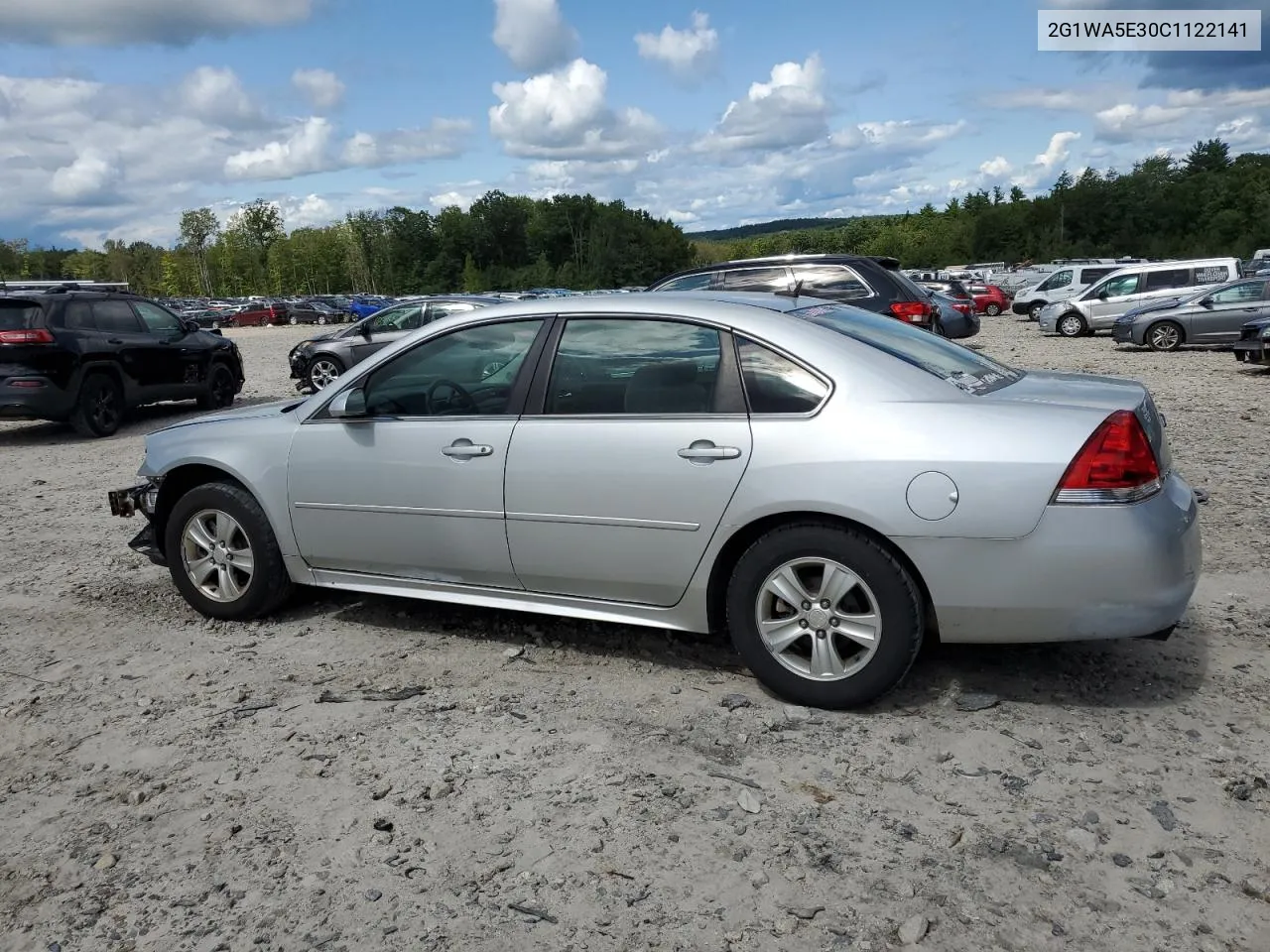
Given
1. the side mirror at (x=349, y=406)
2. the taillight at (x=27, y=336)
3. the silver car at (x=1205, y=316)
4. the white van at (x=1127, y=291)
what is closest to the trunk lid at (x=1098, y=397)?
the side mirror at (x=349, y=406)

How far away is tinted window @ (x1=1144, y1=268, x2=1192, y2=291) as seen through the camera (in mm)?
24266

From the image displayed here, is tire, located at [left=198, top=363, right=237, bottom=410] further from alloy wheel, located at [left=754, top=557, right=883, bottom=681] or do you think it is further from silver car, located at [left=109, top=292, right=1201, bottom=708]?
alloy wheel, located at [left=754, top=557, right=883, bottom=681]

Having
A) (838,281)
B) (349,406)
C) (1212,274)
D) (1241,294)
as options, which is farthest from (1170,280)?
(349,406)

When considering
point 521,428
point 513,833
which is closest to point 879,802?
point 513,833

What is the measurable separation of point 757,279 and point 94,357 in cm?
795

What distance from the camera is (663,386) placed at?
4086 millimetres

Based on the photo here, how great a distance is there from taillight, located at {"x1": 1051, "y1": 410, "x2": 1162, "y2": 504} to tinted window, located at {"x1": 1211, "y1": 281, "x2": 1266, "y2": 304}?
19005mm

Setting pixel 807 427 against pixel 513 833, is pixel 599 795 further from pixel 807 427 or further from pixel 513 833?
pixel 807 427

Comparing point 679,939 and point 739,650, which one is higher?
point 739,650

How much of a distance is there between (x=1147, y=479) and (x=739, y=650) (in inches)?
62.2

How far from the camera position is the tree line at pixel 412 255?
112 meters

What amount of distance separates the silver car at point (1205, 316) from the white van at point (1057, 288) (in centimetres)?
992

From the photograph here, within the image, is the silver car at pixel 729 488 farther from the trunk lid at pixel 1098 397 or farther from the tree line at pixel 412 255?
the tree line at pixel 412 255

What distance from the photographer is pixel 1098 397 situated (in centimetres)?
384
